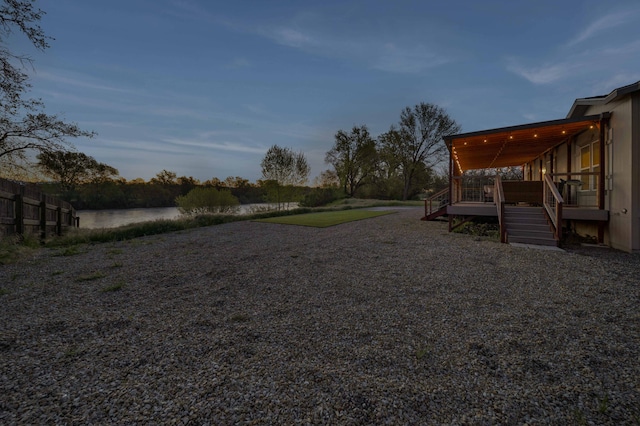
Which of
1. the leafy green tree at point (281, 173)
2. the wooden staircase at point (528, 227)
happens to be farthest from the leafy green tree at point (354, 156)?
the wooden staircase at point (528, 227)

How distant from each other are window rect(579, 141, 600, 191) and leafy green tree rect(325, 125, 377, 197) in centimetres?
2611

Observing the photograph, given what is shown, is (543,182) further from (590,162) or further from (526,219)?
(526,219)

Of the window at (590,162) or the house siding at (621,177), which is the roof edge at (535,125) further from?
the window at (590,162)

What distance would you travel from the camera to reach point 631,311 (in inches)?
129

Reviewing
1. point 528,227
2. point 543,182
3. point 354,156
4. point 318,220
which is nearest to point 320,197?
point 354,156

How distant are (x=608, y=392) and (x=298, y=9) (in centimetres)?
1390

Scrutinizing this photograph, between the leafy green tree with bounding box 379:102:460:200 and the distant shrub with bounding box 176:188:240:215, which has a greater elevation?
the leafy green tree with bounding box 379:102:460:200

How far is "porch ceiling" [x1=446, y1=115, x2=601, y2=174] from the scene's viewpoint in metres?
8.00

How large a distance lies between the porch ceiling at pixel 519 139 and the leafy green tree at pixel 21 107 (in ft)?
40.4

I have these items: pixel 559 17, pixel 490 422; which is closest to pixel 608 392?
pixel 490 422

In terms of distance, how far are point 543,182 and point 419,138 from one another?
2415 centimetres

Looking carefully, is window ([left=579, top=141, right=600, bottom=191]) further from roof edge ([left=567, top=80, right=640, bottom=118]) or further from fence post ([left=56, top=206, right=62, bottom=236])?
fence post ([left=56, top=206, right=62, bottom=236])

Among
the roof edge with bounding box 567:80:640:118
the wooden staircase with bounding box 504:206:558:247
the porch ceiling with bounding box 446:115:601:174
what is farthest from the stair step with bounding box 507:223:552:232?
the roof edge with bounding box 567:80:640:118

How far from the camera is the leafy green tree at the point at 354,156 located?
34875 mm
